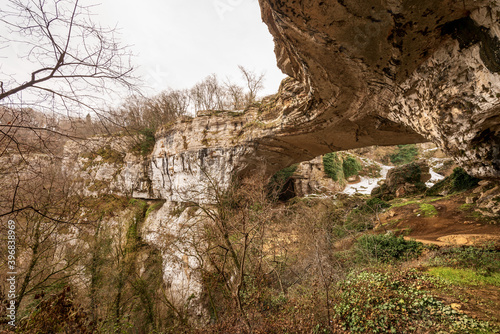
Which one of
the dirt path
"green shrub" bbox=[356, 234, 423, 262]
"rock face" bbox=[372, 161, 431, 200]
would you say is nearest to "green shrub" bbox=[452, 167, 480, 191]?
the dirt path

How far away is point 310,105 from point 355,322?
20.4 ft

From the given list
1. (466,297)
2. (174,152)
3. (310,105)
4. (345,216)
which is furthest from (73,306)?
(345,216)

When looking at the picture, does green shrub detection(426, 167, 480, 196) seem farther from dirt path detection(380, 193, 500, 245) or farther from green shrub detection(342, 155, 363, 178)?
green shrub detection(342, 155, 363, 178)

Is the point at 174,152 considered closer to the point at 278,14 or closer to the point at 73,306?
the point at 73,306

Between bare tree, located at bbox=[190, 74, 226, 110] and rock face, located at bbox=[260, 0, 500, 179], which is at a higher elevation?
→ bare tree, located at bbox=[190, 74, 226, 110]

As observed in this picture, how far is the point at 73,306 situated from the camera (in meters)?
3.11

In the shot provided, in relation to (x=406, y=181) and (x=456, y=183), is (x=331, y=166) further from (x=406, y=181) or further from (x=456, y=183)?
(x=456, y=183)

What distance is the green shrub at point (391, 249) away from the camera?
6472mm

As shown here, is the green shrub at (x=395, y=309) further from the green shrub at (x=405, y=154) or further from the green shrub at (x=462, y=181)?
the green shrub at (x=405, y=154)

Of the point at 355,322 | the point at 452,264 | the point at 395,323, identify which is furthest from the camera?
the point at 452,264

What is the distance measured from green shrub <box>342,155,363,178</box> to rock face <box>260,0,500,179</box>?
17235 millimetres

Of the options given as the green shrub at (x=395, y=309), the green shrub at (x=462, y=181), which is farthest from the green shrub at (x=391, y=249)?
the green shrub at (x=462, y=181)

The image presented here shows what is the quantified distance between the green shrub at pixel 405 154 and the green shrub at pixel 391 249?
23.0m

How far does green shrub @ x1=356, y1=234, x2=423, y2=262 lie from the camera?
647cm
